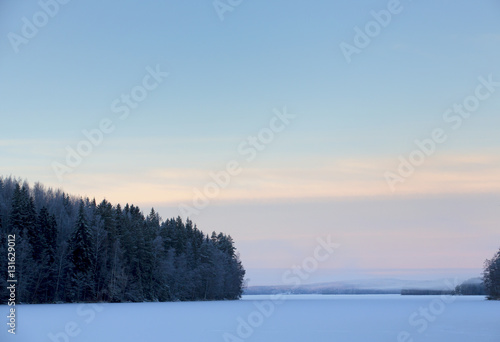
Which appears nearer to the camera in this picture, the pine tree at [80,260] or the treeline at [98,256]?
the treeline at [98,256]

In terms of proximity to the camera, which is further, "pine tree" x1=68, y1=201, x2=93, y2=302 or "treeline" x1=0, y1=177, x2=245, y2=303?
"pine tree" x1=68, y1=201, x2=93, y2=302

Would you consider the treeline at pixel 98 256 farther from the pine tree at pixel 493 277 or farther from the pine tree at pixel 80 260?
the pine tree at pixel 493 277

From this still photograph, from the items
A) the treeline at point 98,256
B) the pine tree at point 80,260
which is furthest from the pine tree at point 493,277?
the pine tree at point 80,260

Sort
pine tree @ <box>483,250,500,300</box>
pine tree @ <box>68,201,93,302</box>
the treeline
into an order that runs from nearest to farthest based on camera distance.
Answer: the treeline, pine tree @ <box>68,201,93,302</box>, pine tree @ <box>483,250,500,300</box>

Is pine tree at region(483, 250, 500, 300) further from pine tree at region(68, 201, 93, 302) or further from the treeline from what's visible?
pine tree at region(68, 201, 93, 302)

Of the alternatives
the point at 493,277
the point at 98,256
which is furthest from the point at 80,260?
the point at 493,277

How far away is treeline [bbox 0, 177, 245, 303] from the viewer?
73.4m

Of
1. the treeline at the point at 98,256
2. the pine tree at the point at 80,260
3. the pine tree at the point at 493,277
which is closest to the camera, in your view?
the treeline at the point at 98,256

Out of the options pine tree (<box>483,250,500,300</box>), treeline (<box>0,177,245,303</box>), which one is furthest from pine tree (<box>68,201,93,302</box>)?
pine tree (<box>483,250,500,300</box>)

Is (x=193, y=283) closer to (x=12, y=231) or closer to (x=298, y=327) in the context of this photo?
(x=12, y=231)

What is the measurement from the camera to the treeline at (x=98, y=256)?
Result: 241ft

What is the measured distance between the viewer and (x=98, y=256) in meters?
82.2

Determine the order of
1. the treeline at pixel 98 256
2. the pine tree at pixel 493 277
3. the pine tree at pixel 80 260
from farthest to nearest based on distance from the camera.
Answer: the pine tree at pixel 493 277 → the pine tree at pixel 80 260 → the treeline at pixel 98 256

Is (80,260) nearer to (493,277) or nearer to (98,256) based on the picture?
(98,256)
